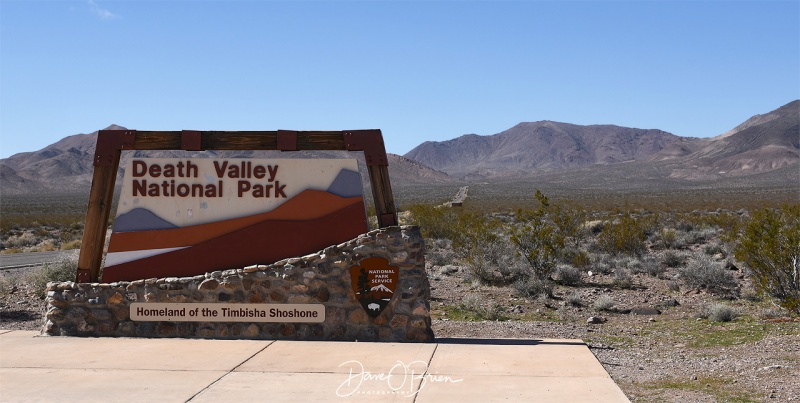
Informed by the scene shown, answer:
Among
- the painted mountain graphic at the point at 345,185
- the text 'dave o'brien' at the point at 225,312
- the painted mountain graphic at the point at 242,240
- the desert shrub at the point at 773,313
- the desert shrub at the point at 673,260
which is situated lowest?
the desert shrub at the point at 773,313

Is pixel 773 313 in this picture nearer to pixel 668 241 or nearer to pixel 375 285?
pixel 375 285

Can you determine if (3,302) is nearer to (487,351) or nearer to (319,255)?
(319,255)

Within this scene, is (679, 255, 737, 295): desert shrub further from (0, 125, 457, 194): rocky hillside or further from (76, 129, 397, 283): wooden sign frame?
(0, 125, 457, 194): rocky hillside

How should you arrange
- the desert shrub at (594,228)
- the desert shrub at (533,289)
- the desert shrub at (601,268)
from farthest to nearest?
the desert shrub at (594,228)
the desert shrub at (601,268)
the desert shrub at (533,289)

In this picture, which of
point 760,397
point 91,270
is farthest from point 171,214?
point 760,397

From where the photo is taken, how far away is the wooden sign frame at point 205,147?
10453 millimetres

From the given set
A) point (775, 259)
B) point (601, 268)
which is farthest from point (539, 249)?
point (775, 259)

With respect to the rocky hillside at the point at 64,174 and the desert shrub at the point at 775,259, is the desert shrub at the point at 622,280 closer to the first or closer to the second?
the desert shrub at the point at 775,259

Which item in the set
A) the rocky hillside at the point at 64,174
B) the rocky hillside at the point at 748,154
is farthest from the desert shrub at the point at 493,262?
the rocky hillside at the point at 748,154

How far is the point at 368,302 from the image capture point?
10039 millimetres

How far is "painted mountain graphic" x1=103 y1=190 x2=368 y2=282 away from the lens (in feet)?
34.7

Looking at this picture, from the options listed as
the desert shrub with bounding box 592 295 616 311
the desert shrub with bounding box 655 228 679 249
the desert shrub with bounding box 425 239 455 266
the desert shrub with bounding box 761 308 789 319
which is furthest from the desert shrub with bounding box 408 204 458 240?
the desert shrub with bounding box 761 308 789 319

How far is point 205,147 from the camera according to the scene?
34.8 ft

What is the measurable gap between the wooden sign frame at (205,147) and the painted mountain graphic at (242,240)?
11.3 inches
